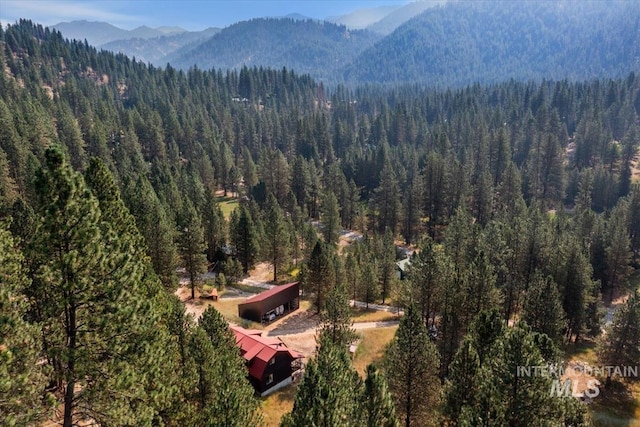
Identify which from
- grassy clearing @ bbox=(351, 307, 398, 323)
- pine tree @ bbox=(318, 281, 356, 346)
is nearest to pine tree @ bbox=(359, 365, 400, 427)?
pine tree @ bbox=(318, 281, 356, 346)

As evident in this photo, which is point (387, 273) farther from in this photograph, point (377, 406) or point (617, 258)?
point (377, 406)

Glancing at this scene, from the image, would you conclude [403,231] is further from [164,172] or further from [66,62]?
[66,62]

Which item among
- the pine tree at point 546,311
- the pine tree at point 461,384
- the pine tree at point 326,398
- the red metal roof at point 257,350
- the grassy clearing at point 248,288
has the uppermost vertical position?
the pine tree at point 326,398

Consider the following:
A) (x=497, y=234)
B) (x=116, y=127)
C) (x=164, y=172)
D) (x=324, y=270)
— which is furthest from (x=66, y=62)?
(x=497, y=234)

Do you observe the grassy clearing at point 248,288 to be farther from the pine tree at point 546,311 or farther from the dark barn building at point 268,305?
the pine tree at point 546,311

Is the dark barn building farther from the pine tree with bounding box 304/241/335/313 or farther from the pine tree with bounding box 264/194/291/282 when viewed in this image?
the pine tree with bounding box 264/194/291/282

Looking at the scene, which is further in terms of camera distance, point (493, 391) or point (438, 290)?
point (438, 290)

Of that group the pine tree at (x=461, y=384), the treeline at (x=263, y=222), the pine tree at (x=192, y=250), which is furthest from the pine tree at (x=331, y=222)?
the pine tree at (x=461, y=384)
